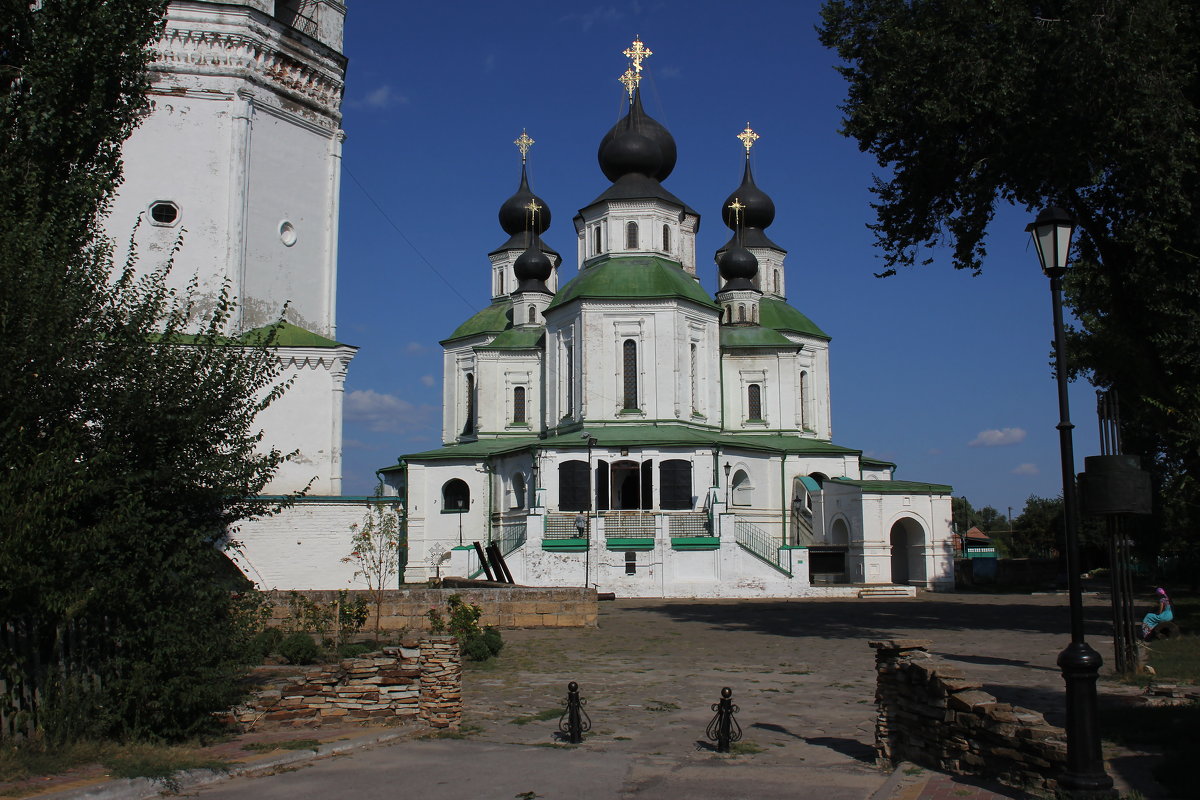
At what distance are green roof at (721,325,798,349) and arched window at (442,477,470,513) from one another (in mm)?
13319

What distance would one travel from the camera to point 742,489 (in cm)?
4278

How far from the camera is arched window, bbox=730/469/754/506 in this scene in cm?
4250

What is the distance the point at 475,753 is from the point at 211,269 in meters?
15.8

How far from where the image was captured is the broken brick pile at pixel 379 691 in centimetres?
1102

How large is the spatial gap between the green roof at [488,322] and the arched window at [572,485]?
14911 mm

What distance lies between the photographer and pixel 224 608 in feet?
33.3

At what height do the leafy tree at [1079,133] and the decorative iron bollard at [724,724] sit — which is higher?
the leafy tree at [1079,133]

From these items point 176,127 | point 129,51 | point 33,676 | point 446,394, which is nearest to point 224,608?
point 33,676

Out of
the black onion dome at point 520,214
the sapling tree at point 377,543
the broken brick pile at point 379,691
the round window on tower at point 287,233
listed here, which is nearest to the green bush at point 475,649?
the sapling tree at point 377,543

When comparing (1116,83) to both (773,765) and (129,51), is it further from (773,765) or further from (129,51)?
(129,51)

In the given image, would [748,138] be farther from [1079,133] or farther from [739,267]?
[1079,133]

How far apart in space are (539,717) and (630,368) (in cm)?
3066

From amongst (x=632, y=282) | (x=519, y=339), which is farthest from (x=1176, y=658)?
(x=519, y=339)

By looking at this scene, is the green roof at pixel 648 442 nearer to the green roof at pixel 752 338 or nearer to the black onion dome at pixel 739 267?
the green roof at pixel 752 338
